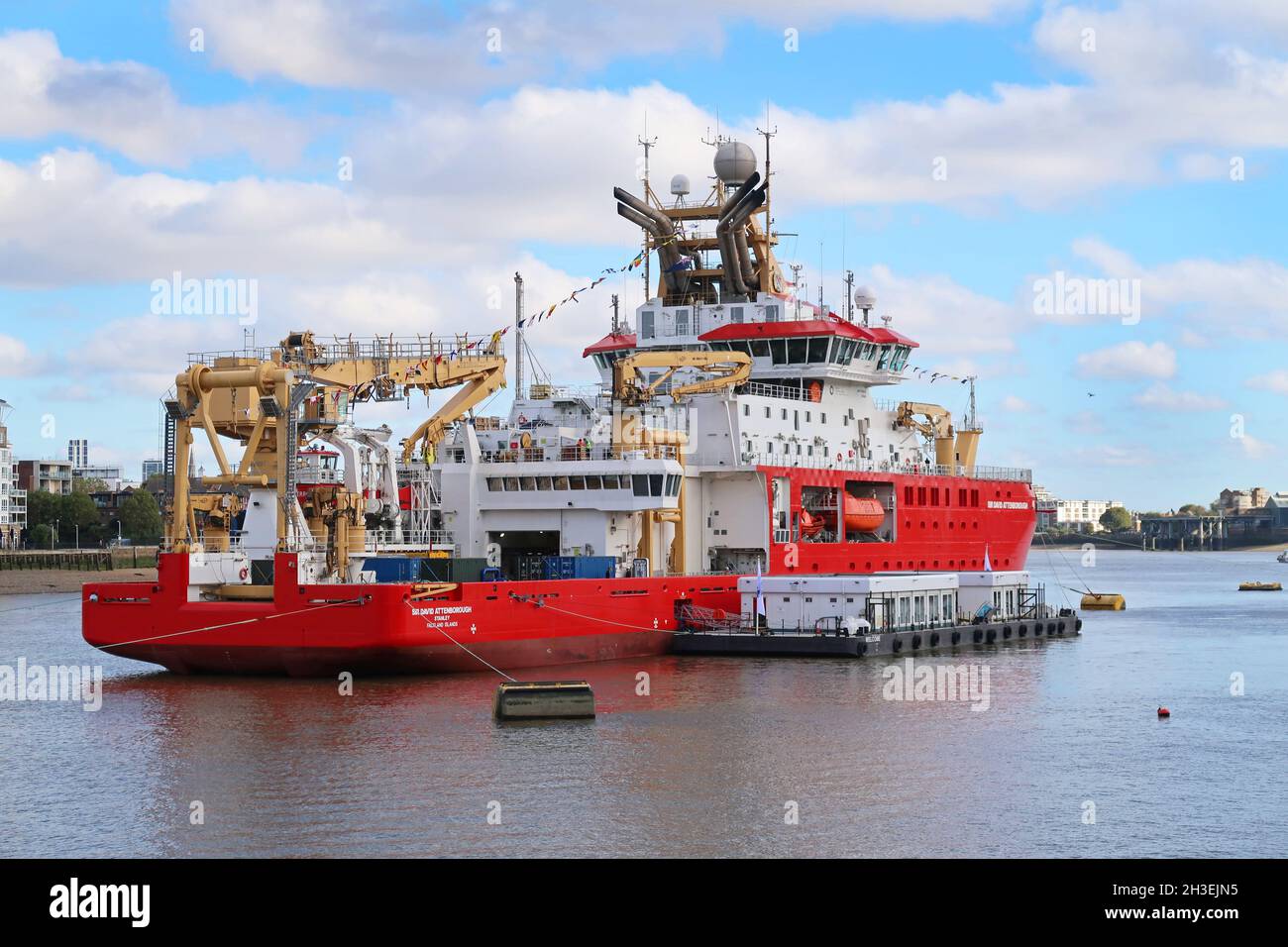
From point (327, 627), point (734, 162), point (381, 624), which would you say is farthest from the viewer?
point (734, 162)

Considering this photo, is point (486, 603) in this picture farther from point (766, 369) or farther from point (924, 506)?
point (924, 506)

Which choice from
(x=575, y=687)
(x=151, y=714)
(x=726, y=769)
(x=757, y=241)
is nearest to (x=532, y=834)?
(x=726, y=769)

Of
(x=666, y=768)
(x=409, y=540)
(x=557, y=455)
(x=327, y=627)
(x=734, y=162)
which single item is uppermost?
(x=734, y=162)

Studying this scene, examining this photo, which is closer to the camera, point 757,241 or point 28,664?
point 28,664

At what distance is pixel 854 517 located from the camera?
52.9 metres

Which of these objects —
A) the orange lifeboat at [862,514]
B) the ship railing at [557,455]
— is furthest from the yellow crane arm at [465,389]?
the orange lifeboat at [862,514]

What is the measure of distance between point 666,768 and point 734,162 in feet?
116

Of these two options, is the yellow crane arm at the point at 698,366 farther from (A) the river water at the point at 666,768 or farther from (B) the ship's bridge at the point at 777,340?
(A) the river water at the point at 666,768

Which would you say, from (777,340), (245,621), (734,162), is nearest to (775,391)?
(777,340)

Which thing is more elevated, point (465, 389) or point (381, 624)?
point (465, 389)

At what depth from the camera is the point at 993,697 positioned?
3688cm

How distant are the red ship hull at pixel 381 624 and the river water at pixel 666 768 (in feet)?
2.56

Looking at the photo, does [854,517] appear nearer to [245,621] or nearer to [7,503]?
[245,621]
